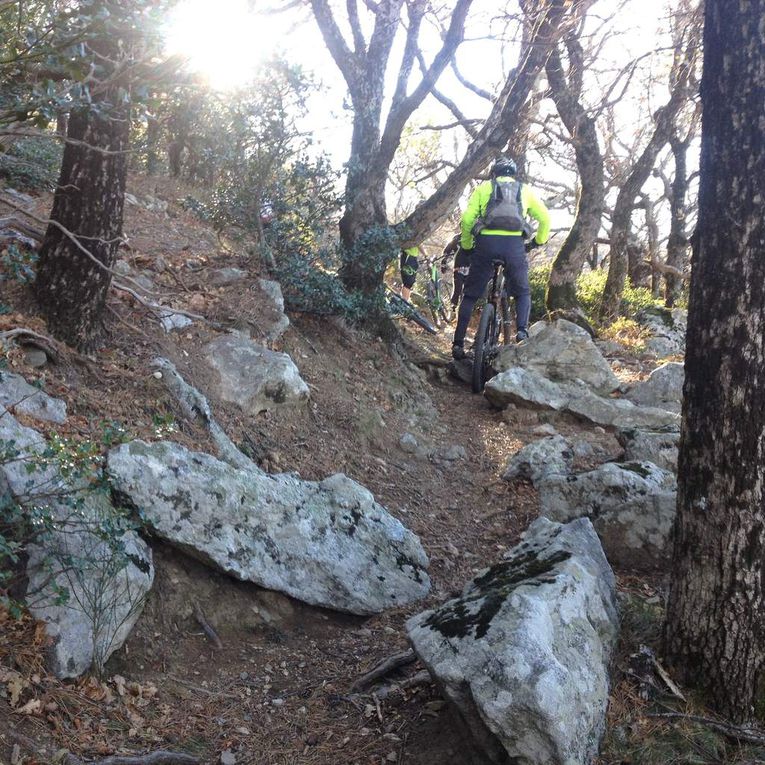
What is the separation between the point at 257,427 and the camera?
601 centimetres

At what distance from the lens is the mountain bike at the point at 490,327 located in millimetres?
8898

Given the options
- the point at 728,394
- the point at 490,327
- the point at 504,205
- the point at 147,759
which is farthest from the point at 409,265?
the point at 147,759

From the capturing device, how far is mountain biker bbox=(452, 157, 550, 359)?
8.37 meters

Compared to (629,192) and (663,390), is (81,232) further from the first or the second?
(629,192)

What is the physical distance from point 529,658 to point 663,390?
646cm

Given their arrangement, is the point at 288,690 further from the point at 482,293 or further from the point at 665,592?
the point at 482,293

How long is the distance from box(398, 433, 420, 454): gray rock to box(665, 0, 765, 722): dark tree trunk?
3.96m

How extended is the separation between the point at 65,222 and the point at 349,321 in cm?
389

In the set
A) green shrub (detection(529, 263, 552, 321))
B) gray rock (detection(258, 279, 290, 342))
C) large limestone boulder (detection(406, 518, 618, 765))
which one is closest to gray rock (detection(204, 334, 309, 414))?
gray rock (detection(258, 279, 290, 342))

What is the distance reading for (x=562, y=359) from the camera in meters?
9.20

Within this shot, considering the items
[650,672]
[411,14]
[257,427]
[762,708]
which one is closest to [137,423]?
[257,427]

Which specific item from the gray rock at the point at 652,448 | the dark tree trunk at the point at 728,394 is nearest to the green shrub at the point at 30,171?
the gray rock at the point at 652,448

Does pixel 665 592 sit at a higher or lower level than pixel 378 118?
lower

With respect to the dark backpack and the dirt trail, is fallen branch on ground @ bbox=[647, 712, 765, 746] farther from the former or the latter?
the dark backpack
